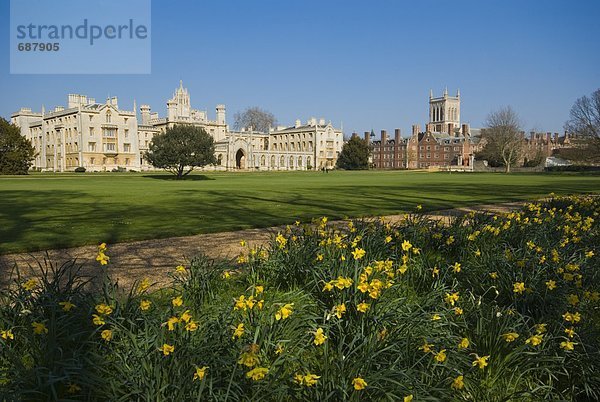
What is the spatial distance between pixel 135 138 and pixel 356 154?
4663 centimetres

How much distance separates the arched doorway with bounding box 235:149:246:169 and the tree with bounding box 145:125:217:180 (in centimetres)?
4868

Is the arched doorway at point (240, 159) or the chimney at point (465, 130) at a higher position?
the chimney at point (465, 130)

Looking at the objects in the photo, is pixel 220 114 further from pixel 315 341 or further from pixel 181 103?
pixel 315 341

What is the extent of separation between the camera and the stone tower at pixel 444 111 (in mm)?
160625

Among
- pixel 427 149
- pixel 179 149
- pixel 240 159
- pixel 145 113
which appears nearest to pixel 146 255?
pixel 179 149

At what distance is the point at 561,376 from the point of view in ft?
12.9

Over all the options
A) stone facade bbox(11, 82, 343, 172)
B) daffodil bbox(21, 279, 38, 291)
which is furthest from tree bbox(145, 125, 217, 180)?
daffodil bbox(21, 279, 38, 291)

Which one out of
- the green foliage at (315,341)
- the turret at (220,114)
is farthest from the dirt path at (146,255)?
the turret at (220,114)

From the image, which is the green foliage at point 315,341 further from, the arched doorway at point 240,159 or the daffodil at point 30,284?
the arched doorway at point 240,159

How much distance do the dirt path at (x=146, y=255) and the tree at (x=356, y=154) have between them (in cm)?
9241

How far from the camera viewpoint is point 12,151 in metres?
57.2

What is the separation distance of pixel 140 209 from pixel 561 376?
14231mm

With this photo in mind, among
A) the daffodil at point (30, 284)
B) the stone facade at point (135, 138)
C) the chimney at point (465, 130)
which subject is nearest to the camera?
the daffodil at point (30, 284)

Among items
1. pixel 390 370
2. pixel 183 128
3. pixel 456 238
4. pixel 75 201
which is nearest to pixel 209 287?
pixel 390 370
